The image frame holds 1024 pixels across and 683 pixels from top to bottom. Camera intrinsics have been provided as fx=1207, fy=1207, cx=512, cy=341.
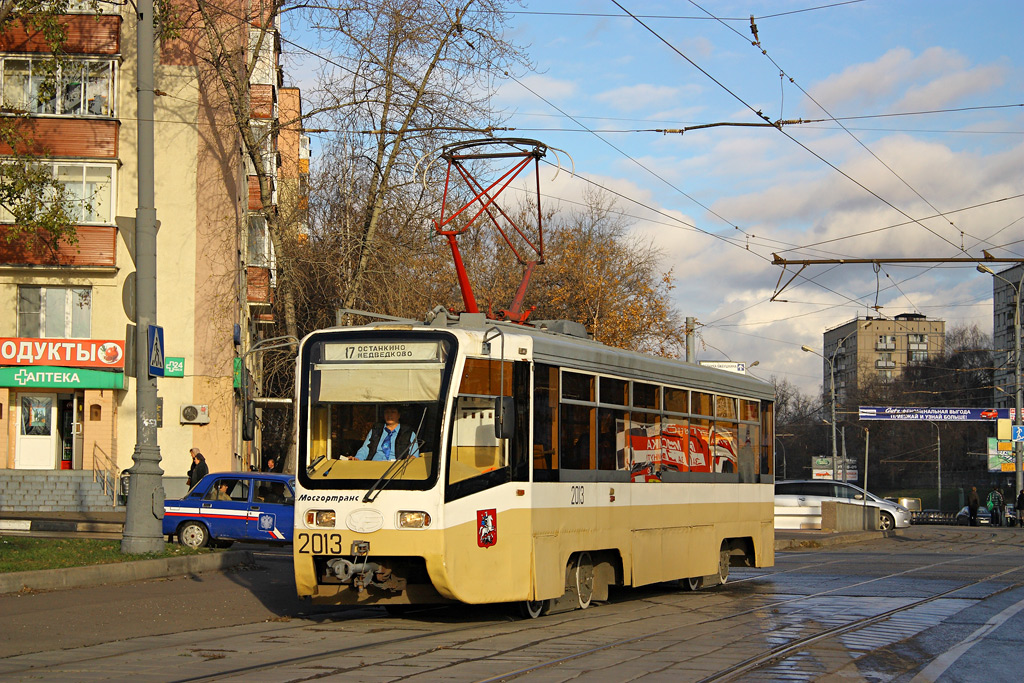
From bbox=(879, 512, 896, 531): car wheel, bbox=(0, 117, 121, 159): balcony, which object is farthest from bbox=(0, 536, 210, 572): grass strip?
bbox=(879, 512, 896, 531): car wheel

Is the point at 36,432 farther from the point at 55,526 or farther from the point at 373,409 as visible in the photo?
the point at 373,409

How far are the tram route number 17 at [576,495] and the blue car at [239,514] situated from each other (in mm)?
10121

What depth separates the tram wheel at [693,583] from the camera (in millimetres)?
15852

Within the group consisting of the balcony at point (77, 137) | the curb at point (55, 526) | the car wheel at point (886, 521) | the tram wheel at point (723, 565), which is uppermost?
the balcony at point (77, 137)

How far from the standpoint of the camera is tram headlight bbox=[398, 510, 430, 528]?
10789 mm

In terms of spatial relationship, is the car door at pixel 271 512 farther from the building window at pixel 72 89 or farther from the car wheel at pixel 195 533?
the building window at pixel 72 89

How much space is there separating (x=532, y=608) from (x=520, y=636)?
4.51ft

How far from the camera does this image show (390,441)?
1107cm

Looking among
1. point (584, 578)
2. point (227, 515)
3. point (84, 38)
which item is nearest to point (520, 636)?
point (584, 578)

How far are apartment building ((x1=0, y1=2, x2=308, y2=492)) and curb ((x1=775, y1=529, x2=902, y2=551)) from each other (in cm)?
1523

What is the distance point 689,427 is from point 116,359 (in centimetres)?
2286

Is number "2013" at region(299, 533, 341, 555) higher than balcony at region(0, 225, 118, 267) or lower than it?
lower

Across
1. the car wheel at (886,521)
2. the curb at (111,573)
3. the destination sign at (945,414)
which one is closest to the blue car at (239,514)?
the curb at (111,573)

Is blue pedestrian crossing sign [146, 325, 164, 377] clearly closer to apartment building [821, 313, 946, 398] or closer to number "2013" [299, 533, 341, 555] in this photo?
number "2013" [299, 533, 341, 555]
